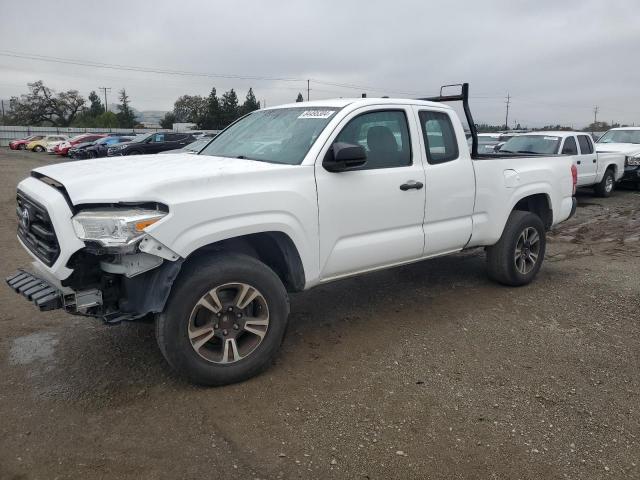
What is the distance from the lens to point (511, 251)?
5523 mm

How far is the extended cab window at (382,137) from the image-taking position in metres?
4.23

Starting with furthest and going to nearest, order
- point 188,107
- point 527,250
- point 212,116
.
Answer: point 188,107 → point 212,116 → point 527,250

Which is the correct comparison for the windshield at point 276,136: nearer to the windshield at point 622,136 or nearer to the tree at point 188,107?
the windshield at point 622,136

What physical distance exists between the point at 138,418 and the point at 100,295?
2.57 ft

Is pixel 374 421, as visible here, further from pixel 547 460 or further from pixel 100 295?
pixel 100 295

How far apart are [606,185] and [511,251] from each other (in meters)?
10.1

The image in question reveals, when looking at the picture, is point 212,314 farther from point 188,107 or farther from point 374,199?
point 188,107

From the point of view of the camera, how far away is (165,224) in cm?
310

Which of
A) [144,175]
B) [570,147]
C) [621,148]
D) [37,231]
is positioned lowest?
[37,231]

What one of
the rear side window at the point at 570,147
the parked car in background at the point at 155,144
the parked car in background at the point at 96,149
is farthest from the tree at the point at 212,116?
the rear side window at the point at 570,147

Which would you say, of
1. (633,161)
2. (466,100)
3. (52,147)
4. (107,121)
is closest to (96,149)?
(52,147)

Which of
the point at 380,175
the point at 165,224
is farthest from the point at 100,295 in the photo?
the point at 380,175

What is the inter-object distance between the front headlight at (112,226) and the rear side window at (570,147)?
11586mm

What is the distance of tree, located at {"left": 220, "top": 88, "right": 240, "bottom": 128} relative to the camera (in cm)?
6656
